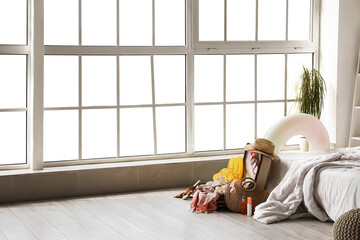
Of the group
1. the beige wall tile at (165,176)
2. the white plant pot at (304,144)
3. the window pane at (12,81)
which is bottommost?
the beige wall tile at (165,176)

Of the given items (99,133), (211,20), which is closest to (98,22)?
(99,133)

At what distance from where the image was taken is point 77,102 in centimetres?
658

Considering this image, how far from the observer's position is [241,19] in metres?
7.34

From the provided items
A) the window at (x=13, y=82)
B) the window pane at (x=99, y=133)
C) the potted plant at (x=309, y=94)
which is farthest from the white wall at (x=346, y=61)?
the window at (x=13, y=82)

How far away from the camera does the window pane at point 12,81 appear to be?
20.6 feet

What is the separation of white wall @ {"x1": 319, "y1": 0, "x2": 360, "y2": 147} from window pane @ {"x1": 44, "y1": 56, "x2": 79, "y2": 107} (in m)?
3.13

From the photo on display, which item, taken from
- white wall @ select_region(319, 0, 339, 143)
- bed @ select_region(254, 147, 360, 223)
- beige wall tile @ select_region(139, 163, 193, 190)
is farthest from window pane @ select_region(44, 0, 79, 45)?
white wall @ select_region(319, 0, 339, 143)

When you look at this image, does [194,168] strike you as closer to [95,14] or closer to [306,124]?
[306,124]

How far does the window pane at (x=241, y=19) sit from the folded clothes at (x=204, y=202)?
89.5 inches

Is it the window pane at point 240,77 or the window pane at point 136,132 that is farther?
the window pane at point 240,77

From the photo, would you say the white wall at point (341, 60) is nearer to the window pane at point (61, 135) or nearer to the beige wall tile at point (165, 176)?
the beige wall tile at point (165, 176)

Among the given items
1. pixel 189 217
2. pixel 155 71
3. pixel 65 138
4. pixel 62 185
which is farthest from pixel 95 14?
pixel 189 217

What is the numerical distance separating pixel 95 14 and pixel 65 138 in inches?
53.6

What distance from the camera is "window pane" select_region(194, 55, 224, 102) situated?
720 centimetres
